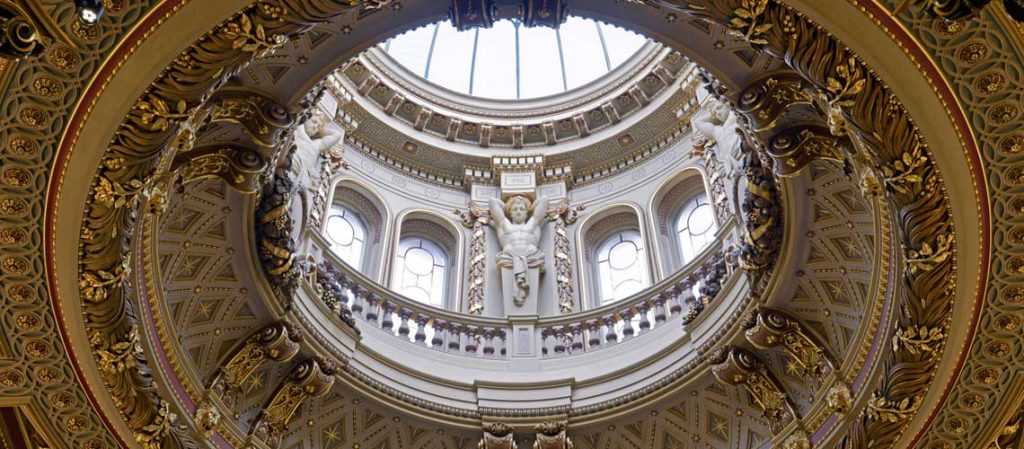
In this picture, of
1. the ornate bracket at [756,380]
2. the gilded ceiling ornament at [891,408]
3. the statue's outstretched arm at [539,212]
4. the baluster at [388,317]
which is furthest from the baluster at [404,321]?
the gilded ceiling ornament at [891,408]

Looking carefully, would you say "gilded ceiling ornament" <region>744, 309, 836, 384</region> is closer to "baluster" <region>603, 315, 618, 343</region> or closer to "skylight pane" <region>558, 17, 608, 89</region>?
"baluster" <region>603, 315, 618, 343</region>

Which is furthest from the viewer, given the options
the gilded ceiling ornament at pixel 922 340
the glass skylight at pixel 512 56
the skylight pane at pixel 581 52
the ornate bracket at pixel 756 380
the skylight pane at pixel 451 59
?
the skylight pane at pixel 451 59

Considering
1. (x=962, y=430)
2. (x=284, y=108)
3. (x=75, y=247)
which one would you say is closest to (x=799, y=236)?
(x=962, y=430)

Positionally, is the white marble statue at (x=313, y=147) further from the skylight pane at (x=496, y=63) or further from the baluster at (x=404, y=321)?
the skylight pane at (x=496, y=63)

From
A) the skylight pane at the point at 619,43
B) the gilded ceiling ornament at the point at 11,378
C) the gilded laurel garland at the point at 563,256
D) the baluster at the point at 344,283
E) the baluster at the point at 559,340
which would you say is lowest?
the gilded ceiling ornament at the point at 11,378

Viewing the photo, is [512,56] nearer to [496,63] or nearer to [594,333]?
[496,63]

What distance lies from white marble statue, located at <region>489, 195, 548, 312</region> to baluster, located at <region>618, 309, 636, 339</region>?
5.54 feet

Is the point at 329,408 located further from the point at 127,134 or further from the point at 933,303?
the point at 933,303

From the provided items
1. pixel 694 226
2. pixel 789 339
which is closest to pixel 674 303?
pixel 694 226

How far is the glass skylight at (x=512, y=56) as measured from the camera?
87.5 ft

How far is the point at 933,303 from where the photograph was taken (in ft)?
34.9

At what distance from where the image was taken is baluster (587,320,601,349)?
17.2 m

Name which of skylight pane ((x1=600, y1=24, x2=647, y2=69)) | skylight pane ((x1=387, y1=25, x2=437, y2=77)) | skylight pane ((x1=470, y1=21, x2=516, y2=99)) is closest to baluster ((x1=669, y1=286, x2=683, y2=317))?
skylight pane ((x1=600, y1=24, x2=647, y2=69))

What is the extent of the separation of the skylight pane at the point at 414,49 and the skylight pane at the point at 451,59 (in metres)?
0.23
